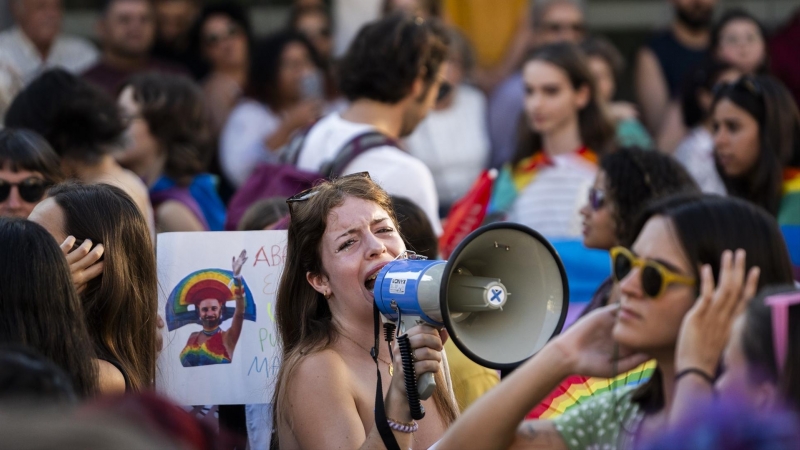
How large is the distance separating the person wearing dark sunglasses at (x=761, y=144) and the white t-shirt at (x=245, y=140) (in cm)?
259

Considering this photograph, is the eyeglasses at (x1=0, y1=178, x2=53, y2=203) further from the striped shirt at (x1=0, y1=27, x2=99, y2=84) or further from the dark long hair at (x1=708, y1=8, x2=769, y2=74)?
the dark long hair at (x1=708, y1=8, x2=769, y2=74)

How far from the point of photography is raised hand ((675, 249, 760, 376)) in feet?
8.08

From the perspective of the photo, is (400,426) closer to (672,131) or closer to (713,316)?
(713,316)

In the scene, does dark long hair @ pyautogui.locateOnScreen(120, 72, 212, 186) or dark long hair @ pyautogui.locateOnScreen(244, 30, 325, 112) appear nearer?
dark long hair @ pyautogui.locateOnScreen(120, 72, 212, 186)

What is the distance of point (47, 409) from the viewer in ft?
6.23

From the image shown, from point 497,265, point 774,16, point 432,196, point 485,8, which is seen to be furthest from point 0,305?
point 774,16

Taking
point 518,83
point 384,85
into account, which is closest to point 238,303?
point 384,85

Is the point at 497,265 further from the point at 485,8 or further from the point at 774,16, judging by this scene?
the point at 774,16

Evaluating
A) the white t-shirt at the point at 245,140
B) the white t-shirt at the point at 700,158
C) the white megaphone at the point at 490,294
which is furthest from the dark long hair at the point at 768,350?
the white t-shirt at the point at 245,140

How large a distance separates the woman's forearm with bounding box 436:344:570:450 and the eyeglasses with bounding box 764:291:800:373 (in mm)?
547

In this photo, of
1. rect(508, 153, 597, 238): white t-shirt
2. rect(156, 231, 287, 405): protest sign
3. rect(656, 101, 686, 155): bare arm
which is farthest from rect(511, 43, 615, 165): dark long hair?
rect(156, 231, 287, 405): protest sign

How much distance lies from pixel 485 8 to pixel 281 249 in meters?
4.58

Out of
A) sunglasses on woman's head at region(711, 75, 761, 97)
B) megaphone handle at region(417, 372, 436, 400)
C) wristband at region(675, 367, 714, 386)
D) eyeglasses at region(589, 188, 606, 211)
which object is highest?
sunglasses on woman's head at region(711, 75, 761, 97)

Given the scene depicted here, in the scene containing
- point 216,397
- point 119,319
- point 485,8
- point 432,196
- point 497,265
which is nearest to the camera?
point 497,265
